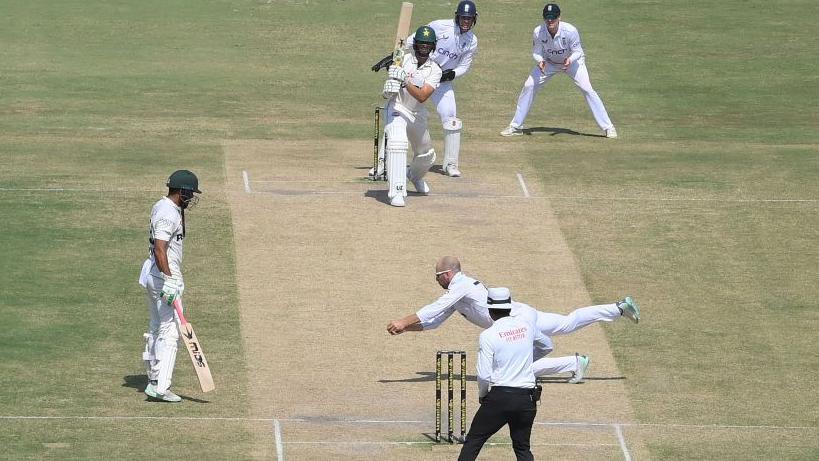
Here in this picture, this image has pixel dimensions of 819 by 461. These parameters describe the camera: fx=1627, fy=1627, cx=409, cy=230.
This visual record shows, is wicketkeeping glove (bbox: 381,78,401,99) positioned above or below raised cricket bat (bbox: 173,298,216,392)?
above

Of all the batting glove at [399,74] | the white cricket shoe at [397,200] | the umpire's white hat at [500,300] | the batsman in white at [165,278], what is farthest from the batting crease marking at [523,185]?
the umpire's white hat at [500,300]

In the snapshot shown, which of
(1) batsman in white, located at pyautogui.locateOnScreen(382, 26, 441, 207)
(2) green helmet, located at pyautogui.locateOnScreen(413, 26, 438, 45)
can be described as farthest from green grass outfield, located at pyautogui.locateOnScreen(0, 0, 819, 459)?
(2) green helmet, located at pyautogui.locateOnScreen(413, 26, 438, 45)

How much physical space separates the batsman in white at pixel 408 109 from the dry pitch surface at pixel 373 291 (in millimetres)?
572

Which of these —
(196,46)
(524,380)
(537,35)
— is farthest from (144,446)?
(196,46)

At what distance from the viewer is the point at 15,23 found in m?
36.7

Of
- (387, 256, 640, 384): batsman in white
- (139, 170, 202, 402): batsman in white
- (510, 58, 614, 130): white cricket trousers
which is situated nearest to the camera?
(139, 170, 202, 402): batsman in white

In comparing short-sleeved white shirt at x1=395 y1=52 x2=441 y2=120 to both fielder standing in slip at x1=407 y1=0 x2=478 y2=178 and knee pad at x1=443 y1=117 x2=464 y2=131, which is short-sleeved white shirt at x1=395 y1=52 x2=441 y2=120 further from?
fielder standing in slip at x1=407 y1=0 x2=478 y2=178

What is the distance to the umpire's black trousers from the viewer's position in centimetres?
1460

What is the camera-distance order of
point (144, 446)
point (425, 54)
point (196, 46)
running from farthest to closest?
point (196, 46) < point (425, 54) < point (144, 446)

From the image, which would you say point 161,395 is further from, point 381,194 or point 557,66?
point 557,66

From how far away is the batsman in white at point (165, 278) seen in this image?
1681 centimetres

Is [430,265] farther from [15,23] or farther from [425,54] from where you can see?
[15,23]

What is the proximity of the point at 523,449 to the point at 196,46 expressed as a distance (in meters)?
22.0

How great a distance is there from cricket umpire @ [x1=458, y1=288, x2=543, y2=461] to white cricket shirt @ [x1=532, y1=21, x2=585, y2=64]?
14050 mm
